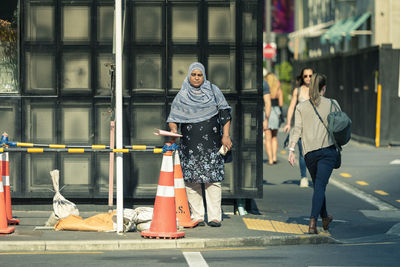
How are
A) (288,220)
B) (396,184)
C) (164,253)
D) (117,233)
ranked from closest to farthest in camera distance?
(164,253) → (117,233) → (288,220) → (396,184)

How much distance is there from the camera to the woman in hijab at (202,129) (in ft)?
39.5

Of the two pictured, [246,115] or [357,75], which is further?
[357,75]

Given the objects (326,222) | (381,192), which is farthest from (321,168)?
(381,192)

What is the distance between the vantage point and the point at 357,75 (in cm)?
2767

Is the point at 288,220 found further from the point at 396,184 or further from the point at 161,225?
the point at 396,184

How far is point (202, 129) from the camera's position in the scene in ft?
39.5

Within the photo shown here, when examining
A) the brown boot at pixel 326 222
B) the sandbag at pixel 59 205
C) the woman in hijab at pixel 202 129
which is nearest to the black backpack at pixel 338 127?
the brown boot at pixel 326 222

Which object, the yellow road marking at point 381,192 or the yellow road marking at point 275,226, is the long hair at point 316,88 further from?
the yellow road marking at point 381,192

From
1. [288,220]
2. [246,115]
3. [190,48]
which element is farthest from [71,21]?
[288,220]

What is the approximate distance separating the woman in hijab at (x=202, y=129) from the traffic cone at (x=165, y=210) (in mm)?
925

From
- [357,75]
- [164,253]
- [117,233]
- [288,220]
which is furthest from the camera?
[357,75]

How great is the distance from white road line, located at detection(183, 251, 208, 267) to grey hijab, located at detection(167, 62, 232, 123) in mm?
1981

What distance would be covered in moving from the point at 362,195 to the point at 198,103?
180 inches

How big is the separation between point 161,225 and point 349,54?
1874 cm
